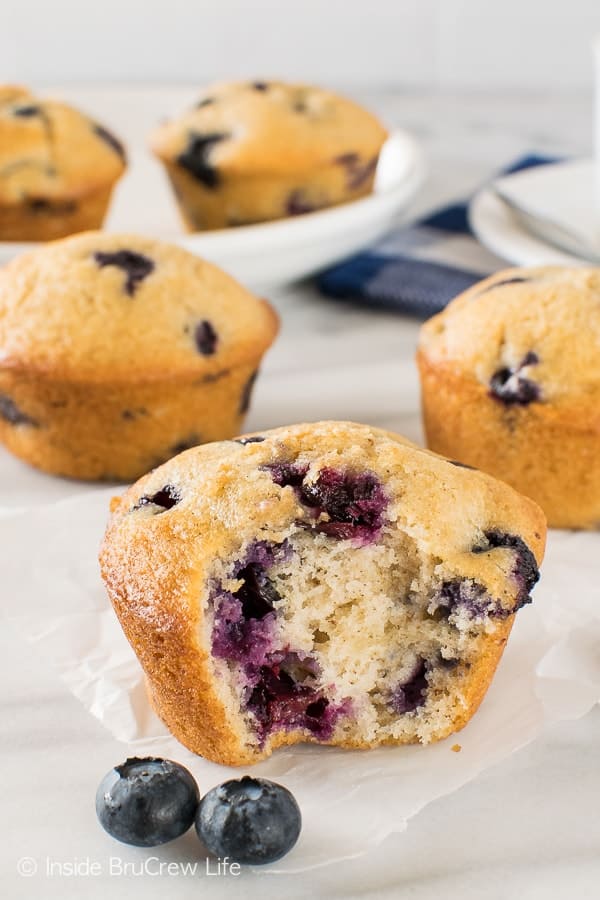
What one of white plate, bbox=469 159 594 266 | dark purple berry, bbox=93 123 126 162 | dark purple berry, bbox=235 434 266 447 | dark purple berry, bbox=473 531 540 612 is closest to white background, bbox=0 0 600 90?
white plate, bbox=469 159 594 266

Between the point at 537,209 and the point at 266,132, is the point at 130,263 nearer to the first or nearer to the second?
the point at 266,132

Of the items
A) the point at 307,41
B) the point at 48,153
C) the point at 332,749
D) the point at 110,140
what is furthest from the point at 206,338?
the point at 307,41

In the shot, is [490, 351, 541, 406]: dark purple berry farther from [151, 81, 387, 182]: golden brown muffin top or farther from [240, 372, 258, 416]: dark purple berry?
[151, 81, 387, 182]: golden brown muffin top

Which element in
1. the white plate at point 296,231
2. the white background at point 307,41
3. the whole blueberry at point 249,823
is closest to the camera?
the whole blueberry at point 249,823

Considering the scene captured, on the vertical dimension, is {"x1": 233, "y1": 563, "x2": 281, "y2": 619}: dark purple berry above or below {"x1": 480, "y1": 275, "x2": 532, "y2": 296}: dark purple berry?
below

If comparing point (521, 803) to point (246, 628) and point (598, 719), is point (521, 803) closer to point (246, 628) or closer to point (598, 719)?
point (598, 719)

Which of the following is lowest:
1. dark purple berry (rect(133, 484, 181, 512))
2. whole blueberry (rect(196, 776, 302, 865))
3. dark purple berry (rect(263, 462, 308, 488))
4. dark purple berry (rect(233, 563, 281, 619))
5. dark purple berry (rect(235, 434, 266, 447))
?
whole blueberry (rect(196, 776, 302, 865))

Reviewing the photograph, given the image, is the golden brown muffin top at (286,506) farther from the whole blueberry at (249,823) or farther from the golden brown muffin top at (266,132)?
the golden brown muffin top at (266,132)

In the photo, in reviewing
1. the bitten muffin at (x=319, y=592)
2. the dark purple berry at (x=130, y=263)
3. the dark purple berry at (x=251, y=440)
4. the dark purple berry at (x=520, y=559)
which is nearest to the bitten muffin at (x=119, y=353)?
the dark purple berry at (x=130, y=263)
